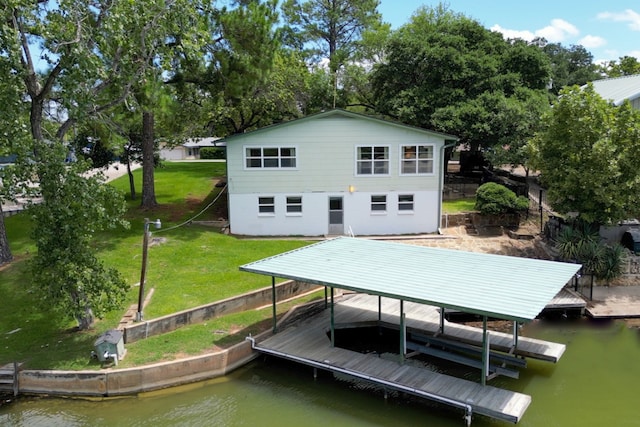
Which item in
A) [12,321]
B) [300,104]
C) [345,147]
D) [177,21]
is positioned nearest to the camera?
[12,321]

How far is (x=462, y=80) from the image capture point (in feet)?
103

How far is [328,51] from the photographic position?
160ft

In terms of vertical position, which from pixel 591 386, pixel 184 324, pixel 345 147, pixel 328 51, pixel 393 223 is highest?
pixel 328 51

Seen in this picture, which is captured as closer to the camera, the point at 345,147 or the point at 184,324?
the point at 184,324

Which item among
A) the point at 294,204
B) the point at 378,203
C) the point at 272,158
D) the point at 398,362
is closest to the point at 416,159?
the point at 378,203

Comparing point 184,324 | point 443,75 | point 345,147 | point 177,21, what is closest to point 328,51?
point 443,75

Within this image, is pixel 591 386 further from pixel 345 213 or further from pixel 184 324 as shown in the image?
pixel 345 213

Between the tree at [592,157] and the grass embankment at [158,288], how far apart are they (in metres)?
7.73

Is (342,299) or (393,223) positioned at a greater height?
(393,223)

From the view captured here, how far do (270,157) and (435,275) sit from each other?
12.8 meters

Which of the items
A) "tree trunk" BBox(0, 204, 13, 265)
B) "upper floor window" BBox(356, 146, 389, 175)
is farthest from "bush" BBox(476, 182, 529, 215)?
"tree trunk" BBox(0, 204, 13, 265)

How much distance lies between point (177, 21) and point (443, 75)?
62.6 feet

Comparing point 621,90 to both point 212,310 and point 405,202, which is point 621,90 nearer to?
point 405,202

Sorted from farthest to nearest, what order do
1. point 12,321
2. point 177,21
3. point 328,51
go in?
point 328,51 → point 177,21 → point 12,321
